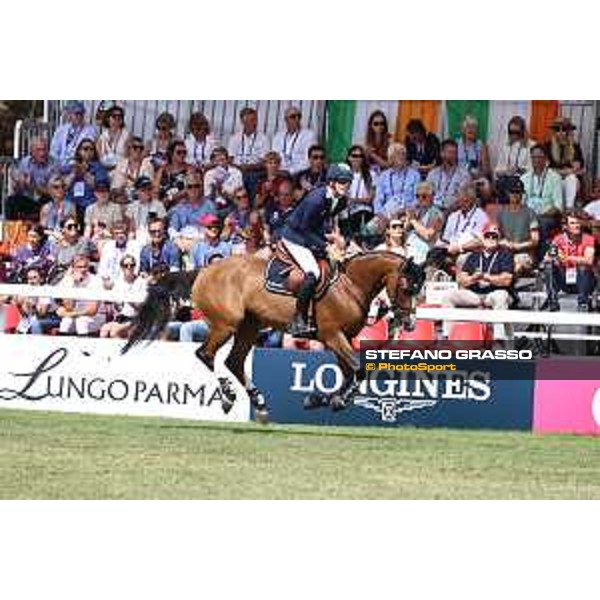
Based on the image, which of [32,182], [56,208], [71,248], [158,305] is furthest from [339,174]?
[32,182]

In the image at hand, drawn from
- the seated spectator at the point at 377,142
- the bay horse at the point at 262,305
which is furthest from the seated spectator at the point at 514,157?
the bay horse at the point at 262,305

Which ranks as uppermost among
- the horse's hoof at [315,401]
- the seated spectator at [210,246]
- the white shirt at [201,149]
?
the white shirt at [201,149]

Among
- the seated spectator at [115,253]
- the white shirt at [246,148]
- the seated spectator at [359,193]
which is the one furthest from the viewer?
the seated spectator at [115,253]

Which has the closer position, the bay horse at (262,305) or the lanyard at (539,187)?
the bay horse at (262,305)

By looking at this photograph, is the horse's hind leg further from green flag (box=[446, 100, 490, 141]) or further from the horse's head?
green flag (box=[446, 100, 490, 141])

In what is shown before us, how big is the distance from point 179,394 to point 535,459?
8.02ft

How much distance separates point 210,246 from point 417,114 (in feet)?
5.38

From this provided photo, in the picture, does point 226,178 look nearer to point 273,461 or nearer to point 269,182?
point 269,182

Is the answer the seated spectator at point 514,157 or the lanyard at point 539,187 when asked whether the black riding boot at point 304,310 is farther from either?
the lanyard at point 539,187

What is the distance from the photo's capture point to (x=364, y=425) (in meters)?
11.1

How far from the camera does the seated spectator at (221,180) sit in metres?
11.6

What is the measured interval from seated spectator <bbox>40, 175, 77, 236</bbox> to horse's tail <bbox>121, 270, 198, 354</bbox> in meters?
0.91

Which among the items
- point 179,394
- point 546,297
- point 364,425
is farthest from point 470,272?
point 179,394

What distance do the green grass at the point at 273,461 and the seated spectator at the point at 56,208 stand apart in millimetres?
1386
